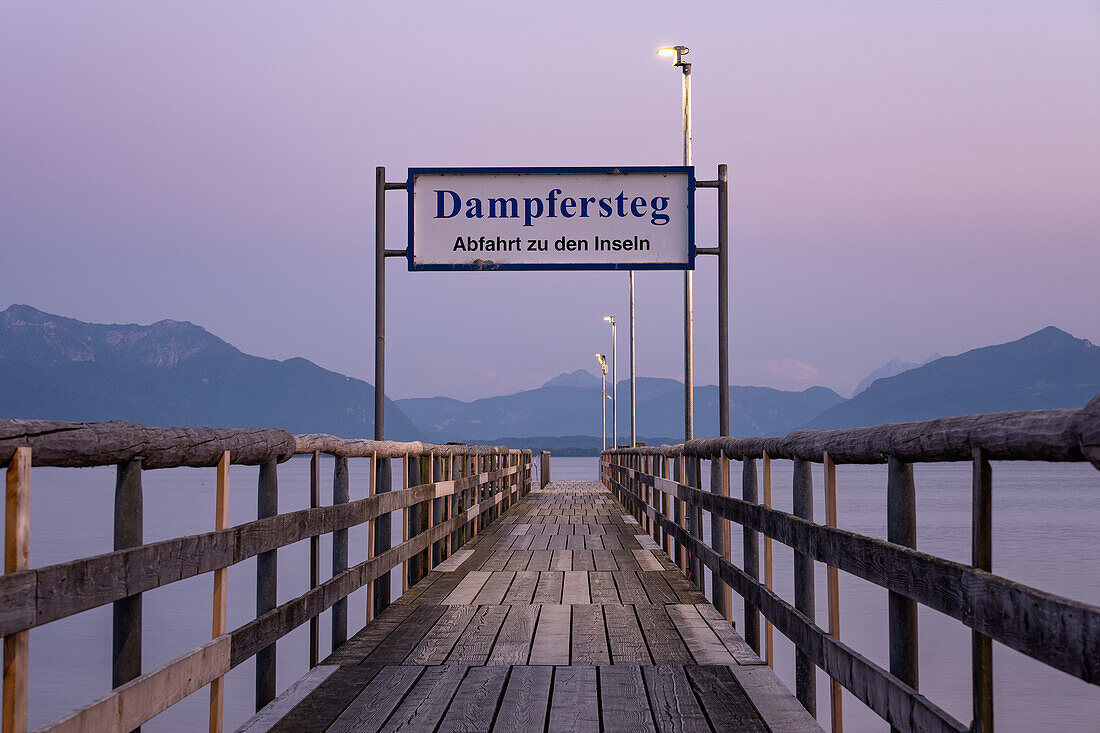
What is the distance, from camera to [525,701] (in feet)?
18.7

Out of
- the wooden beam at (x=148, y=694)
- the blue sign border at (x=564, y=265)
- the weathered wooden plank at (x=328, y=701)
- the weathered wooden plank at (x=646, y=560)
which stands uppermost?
the blue sign border at (x=564, y=265)

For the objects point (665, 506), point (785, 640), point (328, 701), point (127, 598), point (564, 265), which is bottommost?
point (785, 640)

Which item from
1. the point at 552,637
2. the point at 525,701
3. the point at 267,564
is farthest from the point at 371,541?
the point at 525,701

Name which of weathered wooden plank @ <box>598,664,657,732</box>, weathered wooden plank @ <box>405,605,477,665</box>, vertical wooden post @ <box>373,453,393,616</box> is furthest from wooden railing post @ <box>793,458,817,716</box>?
vertical wooden post @ <box>373,453,393,616</box>

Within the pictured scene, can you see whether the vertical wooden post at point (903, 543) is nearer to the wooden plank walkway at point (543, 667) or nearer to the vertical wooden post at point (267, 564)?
the wooden plank walkway at point (543, 667)

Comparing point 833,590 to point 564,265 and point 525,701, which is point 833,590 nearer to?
point 525,701

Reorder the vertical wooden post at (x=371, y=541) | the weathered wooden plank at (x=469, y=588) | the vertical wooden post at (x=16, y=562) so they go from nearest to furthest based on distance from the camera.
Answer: the vertical wooden post at (x=16, y=562), the vertical wooden post at (x=371, y=541), the weathered wooden plank at (x=469, y=588)

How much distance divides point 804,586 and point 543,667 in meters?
1.67

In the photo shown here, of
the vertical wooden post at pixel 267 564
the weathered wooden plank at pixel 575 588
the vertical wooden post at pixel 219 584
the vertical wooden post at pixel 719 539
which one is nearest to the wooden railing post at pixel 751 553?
Result: the vertical wooden post at pixel 719 539

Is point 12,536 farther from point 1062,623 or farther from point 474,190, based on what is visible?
point 474,190

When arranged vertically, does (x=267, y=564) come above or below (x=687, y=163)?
below

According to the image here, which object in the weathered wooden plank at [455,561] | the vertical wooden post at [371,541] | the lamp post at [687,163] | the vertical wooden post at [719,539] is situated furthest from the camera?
the lamp post at [687,163]

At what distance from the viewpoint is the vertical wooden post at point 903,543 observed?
13.2 ft

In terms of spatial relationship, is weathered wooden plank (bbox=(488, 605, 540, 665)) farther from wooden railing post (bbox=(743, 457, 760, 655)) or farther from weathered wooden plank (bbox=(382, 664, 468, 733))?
wooden railing post (bbox=(743, 457, 760, 655))
